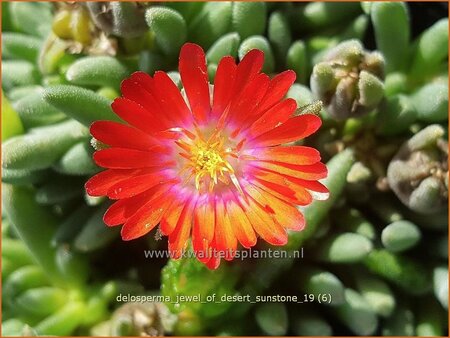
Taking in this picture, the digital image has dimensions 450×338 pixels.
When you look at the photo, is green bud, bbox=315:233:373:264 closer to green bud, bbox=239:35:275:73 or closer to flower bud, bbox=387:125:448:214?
flower bud, bbox=387:125:448:214

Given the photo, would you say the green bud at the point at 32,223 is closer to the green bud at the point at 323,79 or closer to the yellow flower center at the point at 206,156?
the yellow flower center at the point at 206,156

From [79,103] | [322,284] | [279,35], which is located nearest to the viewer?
[79,103]

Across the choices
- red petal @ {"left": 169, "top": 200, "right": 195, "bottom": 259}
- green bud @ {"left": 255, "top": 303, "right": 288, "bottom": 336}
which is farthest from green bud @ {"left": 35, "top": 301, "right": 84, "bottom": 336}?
red petal @ {"left": 169, "top": 200, "right": 195, "bottom": 259}

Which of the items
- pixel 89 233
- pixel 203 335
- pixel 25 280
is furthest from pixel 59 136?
pixel 203 335

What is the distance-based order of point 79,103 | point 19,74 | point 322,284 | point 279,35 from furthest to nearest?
point 19,74 < point 279,35 < point 322,284 < point 79,103

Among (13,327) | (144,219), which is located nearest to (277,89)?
(144,219)

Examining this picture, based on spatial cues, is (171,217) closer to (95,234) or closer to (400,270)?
(95,234)

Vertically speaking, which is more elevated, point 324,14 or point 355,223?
point 324,14

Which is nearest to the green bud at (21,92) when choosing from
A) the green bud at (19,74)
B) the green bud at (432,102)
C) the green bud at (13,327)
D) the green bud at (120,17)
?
the green bud at (19,74)
